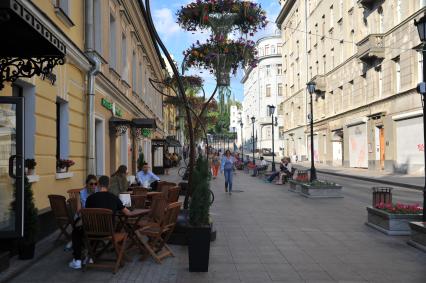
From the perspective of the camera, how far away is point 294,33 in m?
60.8

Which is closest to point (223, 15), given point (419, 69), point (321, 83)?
point (419, 69)

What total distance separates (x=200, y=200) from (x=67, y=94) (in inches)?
226

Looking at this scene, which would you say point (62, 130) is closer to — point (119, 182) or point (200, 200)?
point (119, 182)

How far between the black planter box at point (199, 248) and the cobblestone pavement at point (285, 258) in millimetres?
140

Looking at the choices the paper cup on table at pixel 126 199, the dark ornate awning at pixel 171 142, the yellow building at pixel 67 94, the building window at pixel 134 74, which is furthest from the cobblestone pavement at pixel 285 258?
the dark ornate awning at pixel 171 142

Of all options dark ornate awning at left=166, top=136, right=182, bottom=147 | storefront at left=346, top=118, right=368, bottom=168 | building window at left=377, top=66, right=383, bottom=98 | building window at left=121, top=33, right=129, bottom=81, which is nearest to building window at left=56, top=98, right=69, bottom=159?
building window at left=121, top=33, right=129, bottom=81

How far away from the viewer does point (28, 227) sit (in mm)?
6996

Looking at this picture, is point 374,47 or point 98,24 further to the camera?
point 374,47

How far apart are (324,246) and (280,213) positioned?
4.47 metres

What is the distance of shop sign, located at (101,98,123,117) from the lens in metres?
15.6

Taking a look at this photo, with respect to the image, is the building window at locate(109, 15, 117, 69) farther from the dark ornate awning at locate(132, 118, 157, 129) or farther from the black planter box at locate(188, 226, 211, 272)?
the black planter box at locate(188, 226, 211, 272)

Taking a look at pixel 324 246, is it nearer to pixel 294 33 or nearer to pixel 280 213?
pixel 280 213

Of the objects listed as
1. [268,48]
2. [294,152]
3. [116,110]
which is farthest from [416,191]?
[268,48]

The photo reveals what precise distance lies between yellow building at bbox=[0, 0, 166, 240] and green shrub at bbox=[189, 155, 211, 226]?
233 cm
